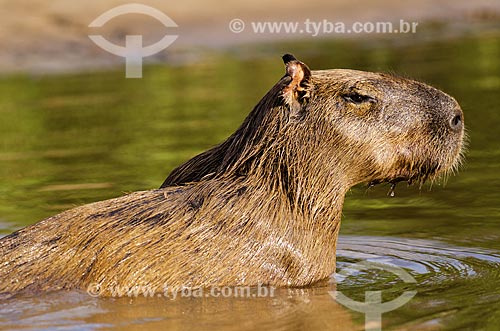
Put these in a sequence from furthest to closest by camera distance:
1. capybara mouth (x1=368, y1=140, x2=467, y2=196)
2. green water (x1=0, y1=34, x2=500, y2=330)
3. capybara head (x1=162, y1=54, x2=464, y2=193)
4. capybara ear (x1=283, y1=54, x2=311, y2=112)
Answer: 1. capybara mouth (x1=368, y1=140, x2=467, y2=196)
2. capybara head (x1=162, y1=54, x2=464, y2=193)
3. capybara ear (x1=283, y1=54, x2=311, y2=112)
4. green water (x1=0, y1=34, x2=500, y2=330)

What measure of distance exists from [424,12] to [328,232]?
68.7 ft

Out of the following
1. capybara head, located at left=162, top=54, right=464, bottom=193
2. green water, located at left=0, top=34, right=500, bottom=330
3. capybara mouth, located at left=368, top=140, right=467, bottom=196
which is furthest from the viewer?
capybara mouth, located at left=368, top=140, right=467, bottom=196

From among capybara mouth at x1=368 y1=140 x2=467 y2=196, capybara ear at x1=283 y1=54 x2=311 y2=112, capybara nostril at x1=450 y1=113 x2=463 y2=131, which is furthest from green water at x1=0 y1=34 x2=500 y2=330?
capybara ear at x1=283 y1=54 x2=311 y2=112

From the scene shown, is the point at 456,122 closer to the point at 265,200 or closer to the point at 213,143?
the point at 265,200

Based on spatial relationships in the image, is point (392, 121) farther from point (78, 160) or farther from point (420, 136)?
point (78, 160)

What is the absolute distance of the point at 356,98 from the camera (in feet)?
21.4

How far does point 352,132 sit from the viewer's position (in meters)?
6.49

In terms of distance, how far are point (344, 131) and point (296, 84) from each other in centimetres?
37

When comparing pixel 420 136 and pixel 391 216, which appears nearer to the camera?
pixel 420 136

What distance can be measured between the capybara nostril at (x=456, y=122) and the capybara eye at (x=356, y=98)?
Answer: 48 cm

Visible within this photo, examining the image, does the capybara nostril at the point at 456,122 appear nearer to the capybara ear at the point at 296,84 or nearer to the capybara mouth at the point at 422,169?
the capybara mouth at the point at 422,169

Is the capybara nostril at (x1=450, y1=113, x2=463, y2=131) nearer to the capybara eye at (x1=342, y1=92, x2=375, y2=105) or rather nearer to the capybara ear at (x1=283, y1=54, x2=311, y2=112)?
the capybara eye at (x1=342, y1=92, x2=375, y2=105)

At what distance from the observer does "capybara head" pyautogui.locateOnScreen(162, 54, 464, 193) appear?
646 cm

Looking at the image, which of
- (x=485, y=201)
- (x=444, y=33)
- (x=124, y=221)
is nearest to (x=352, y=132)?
(x=124, y=221)
